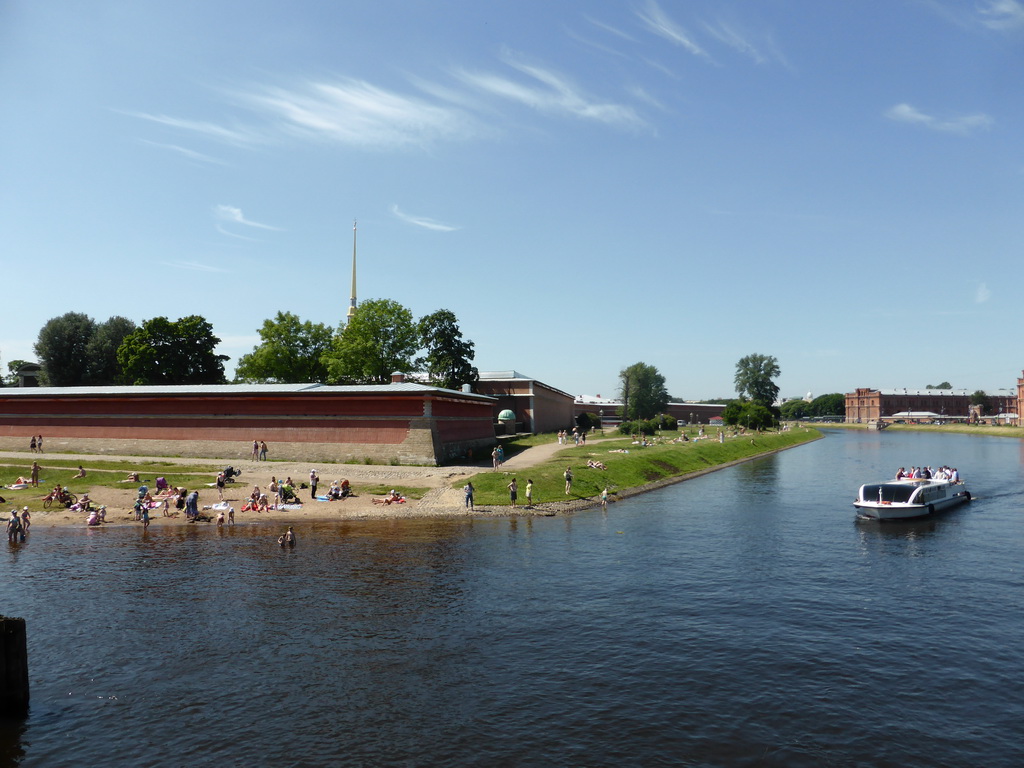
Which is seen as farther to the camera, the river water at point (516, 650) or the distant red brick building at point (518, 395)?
the distant red brick building at point (518, 395)

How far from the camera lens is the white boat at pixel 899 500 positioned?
39688 mm

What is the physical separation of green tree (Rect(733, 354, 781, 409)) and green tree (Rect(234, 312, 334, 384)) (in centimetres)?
11105

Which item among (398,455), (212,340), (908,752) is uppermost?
(212,340)

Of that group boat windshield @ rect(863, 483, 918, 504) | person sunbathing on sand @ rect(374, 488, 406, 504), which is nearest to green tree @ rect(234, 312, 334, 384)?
person sunbathing on sand @ rect(374, 488, 406, 504)

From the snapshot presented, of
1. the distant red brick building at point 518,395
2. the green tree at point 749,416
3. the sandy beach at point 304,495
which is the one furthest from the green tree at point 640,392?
the sandy beach at point 304,495

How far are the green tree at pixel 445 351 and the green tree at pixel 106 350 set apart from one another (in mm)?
47296

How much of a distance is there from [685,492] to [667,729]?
128 ft

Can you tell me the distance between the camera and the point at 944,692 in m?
16.3

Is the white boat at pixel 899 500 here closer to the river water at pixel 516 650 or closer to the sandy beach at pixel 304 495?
the river water at pixel 516 650

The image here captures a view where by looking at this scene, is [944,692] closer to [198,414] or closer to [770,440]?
[198,414]

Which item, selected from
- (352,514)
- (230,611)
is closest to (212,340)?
(352,514)

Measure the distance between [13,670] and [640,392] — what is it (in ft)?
424

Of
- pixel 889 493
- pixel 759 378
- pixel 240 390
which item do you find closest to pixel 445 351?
pixel 240 390

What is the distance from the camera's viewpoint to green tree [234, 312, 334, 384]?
86062mm
